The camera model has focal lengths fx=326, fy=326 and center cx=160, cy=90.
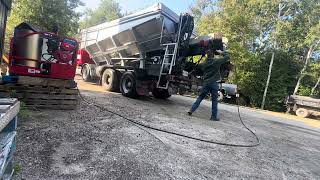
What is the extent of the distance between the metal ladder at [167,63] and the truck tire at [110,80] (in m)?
2.40

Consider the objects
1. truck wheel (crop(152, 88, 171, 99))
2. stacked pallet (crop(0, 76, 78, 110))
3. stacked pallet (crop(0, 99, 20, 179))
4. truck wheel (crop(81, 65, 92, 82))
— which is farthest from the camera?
truck wheel (crop(81, 65, 92, 82))

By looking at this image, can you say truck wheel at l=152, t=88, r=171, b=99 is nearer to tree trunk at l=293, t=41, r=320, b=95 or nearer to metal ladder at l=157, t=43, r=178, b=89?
metal ladder at l=157, t=43, r=178, b=89

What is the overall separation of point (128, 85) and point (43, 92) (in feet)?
15.0

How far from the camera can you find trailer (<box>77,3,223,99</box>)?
984 centimetres

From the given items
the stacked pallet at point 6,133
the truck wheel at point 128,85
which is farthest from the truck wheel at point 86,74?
the stacked pallet at point 6,133

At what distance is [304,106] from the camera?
2073 cm

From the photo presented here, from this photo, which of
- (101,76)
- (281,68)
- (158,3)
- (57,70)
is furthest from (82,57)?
(281,68)

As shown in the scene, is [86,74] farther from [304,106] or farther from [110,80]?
[304,106]

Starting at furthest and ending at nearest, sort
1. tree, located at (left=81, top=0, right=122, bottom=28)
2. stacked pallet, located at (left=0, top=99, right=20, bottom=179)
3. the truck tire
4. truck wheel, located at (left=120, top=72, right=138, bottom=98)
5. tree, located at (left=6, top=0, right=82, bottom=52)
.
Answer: tree, located at (left=81, top=0, right=122, bottom=28) → tree, located at (left=6, top=0, right=82, bottom=52) → the truck tire → truck wheel, located at (left=120, top=72, right=138, bottom=98) → stacked pallet, located at (left=0, top=99, right=20, bottom=179)

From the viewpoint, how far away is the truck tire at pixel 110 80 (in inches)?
462

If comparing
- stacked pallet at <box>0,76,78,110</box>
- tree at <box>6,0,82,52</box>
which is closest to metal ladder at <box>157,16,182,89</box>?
stacked pallet at <box>0,76,78,110</box>

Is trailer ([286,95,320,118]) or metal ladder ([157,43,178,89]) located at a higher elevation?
metal ladder ([157,43,178,89])

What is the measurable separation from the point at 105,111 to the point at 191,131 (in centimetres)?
→ 202

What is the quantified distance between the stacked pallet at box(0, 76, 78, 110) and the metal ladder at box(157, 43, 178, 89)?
338 cm
